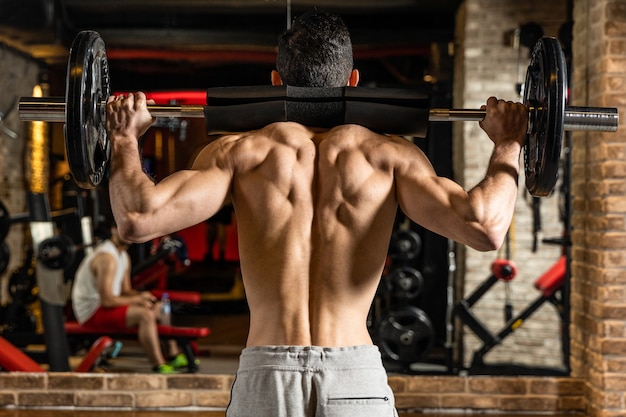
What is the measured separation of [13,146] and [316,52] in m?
3.09

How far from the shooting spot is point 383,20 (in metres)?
4.45

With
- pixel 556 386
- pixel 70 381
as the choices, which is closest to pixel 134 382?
pixel 70 381

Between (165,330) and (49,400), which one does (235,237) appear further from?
(49,400)

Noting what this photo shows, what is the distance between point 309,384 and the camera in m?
1.67

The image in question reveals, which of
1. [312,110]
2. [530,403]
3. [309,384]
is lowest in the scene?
[530,403]

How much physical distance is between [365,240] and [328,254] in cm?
8

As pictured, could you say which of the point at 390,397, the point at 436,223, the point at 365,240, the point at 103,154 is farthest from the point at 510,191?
the point at 103,154

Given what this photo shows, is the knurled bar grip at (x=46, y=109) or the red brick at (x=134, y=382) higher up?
the knurled bar grip at (x=46, y=109)

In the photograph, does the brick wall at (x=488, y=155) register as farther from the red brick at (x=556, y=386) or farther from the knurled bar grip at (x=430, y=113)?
the knurled bar grip at (x=430, y=113)

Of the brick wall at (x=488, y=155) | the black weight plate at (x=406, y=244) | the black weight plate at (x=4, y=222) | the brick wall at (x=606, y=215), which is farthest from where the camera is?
the black weight plate at (x=406, y=244)

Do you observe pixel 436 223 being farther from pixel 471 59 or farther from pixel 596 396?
pixel 471 59

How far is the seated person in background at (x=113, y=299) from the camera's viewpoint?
14.7ft

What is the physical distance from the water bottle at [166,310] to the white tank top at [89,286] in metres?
0.24

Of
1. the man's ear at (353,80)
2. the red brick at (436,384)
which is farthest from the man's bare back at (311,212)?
the red brick at (436,384)
